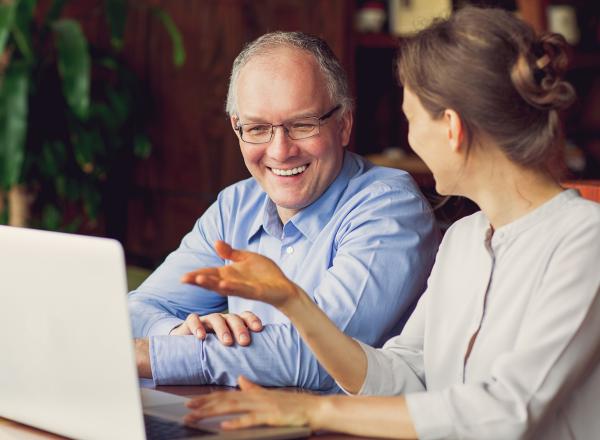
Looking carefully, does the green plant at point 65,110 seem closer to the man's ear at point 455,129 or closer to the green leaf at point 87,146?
the green leaf at point 87,146

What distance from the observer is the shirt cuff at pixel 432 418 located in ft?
4.49

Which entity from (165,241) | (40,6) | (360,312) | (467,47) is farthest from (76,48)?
(467,47)

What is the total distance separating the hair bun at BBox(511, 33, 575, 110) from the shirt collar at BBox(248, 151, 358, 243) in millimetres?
745

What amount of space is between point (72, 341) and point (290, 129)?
91cm

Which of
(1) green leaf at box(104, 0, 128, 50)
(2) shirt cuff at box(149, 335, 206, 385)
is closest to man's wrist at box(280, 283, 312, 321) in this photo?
(2) shirt cuff at box(149, 335, 206, 385)

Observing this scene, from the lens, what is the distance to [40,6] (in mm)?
5148

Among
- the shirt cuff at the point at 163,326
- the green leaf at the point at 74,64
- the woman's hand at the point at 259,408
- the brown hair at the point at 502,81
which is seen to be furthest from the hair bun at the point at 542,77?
the green leaf at the point at 74,64

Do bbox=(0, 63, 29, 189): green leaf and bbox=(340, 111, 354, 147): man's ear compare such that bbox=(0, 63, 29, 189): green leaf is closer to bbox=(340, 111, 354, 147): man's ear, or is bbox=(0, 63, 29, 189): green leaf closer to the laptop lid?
bbox=(340, 111, 354, 147): man's ear

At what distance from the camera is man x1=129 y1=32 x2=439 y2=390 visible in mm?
1799

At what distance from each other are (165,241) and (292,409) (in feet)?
13.3

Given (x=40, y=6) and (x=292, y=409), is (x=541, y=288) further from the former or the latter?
(x=40, y=6)

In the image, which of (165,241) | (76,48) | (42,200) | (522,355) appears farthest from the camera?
(165,241)

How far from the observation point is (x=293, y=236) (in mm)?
2150

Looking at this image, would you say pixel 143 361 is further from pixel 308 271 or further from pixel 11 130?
pixel 11 130
